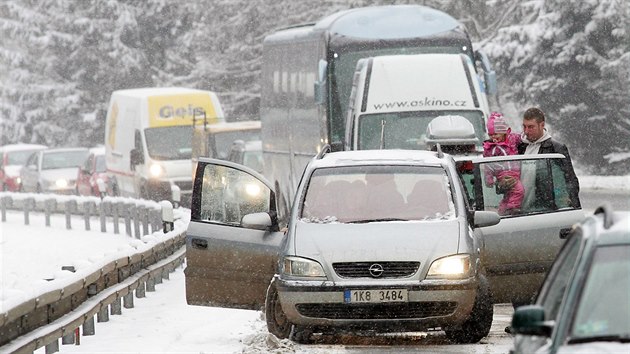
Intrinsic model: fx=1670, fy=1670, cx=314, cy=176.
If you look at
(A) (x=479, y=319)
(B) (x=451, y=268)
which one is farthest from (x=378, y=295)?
(A) (x=479, y=319)

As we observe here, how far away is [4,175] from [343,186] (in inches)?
1670

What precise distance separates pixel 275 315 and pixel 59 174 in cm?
3673

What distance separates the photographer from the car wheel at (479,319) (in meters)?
11.8

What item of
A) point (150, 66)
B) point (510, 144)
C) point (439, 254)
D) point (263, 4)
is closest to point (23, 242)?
point (510, 144)

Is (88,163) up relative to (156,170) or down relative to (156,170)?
down

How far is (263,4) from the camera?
68000 mm

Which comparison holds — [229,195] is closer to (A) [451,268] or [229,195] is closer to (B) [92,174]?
(A) [451,268]

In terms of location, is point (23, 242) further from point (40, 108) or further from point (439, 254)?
point (40, 108)

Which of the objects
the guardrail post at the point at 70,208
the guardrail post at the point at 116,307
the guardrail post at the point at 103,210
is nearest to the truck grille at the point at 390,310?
the guardrail post at the point at 116,307

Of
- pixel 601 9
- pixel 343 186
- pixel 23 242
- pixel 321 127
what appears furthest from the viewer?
pixel 601 9

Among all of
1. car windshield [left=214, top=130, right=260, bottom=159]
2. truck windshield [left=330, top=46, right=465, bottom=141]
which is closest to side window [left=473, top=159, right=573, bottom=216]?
truck windshield [left=330, top=46, right=465, bottom=141]

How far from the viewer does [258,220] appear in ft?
41.0

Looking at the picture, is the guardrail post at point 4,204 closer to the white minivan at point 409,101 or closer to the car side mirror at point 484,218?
the white minivan at point 409,101

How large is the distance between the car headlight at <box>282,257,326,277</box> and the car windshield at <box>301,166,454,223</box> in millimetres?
542
